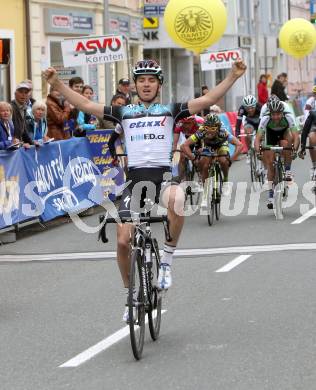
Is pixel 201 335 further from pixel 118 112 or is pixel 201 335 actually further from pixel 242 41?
pixel 242 41

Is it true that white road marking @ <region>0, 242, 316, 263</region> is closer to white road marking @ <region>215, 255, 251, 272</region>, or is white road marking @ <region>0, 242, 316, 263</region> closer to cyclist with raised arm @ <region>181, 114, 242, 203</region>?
white road marking @ <region>215, 255, 251, 272</region>

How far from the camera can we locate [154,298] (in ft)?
26.9

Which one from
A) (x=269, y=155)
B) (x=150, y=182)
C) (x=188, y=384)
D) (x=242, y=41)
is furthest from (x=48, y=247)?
(x=242, y=41)

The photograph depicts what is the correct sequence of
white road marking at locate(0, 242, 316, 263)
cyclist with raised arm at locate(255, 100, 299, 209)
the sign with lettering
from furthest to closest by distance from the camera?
the sign with lettering → cyclist with raised arm at locate(255, 100, 299, 209) → white road marking at locate(0, 242, 316, 263)

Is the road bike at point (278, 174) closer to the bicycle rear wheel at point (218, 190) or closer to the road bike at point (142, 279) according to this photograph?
the bicycle rear wheel at point (218, 190)

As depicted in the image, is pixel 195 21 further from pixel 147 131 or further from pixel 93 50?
pixel 147 131

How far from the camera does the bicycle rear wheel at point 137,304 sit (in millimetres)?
7453

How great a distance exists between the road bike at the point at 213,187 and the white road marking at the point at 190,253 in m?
2.52

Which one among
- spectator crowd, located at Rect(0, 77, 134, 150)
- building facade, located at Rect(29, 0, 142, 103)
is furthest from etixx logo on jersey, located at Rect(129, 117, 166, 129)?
building facade, located at Rect(29, 0, 142, 103)

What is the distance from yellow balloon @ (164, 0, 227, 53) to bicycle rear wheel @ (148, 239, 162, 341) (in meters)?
14.9

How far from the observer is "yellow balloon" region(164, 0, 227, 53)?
22.8m

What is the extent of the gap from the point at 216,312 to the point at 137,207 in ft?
4.79

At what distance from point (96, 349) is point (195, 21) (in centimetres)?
1563

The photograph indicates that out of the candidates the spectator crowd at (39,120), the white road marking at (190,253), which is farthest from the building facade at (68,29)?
the white road marking at (190,253)
